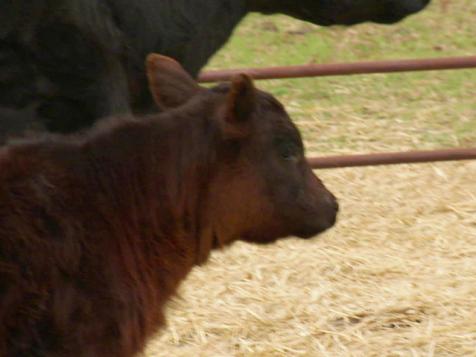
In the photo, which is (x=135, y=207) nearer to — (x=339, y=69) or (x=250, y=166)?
(x=250, y=166)

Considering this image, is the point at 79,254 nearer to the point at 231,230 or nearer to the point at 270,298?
the point at 231,230

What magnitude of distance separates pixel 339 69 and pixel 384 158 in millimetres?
481

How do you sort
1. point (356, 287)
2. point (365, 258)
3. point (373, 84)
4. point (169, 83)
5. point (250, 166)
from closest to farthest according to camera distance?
1. point (250, 166)
2. point (169, 83)
3. point (356, 287)
4. point (365, 258)
5. point (373, 84)

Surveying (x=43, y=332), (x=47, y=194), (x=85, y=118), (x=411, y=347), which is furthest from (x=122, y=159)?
(x=411, y=347)

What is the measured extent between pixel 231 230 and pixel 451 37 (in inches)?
265

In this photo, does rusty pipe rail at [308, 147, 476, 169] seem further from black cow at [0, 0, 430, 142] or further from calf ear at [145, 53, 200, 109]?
calf ear at [145, 53, 200, 109]

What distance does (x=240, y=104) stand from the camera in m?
3.92

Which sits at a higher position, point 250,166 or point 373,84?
point 250,166

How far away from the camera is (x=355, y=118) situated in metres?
8.55

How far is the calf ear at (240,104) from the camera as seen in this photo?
12.6ft

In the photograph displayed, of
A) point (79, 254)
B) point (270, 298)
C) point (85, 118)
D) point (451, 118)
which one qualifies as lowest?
point (451, 118)

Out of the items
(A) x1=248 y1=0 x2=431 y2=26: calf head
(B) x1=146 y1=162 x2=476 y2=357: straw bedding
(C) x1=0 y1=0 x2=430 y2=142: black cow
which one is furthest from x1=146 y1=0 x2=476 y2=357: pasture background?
(A) x1=248 y1=0 x2=431 y2=26: calf head

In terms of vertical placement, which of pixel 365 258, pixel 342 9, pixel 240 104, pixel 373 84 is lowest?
pixel 373 84

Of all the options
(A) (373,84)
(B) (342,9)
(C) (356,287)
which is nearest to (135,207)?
(B) (342,9)
